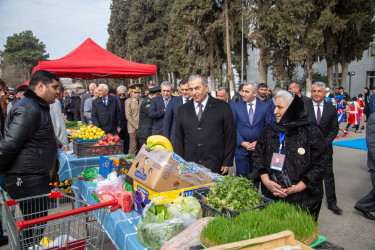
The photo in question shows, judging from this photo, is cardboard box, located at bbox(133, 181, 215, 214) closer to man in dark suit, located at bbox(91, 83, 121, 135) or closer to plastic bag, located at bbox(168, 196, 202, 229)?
plastic bag, located at bbox(168, 196, 202, 229)

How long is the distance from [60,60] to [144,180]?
265 inches

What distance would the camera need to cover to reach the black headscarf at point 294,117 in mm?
2695

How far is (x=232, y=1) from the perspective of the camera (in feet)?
98.2

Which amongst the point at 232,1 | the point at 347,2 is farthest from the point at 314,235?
the point at 232,1

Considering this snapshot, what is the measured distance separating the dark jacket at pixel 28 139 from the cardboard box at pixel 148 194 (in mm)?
1079

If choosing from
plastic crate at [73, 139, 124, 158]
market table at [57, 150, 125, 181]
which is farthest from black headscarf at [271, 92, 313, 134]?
market table at [57, 150, 125, 181]

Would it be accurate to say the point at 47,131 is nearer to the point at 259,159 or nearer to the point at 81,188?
the point at 81,188

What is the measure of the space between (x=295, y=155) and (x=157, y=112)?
3.85 metres

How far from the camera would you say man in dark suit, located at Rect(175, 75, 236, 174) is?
357 centimetres

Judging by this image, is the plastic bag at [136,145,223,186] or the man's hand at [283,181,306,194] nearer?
the plastic bag at [136,145,223,186]

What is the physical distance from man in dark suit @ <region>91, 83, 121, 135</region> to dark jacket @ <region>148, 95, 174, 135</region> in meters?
1.40

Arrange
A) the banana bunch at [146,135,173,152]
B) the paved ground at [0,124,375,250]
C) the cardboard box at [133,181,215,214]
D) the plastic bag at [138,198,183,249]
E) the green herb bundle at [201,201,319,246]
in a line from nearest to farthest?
the green herb bundle at [201,201,319,246] → the plastic bag at [138,198,183,249] → the cardboard box at [133,181,215,214] → the banana bunch at [146,135,173,152] → the paved ground at [0,124,375,250]

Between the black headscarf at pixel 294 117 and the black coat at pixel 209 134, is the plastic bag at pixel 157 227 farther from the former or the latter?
the black coat at pixel 209 134

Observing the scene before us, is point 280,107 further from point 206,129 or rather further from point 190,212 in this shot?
point 190,212
